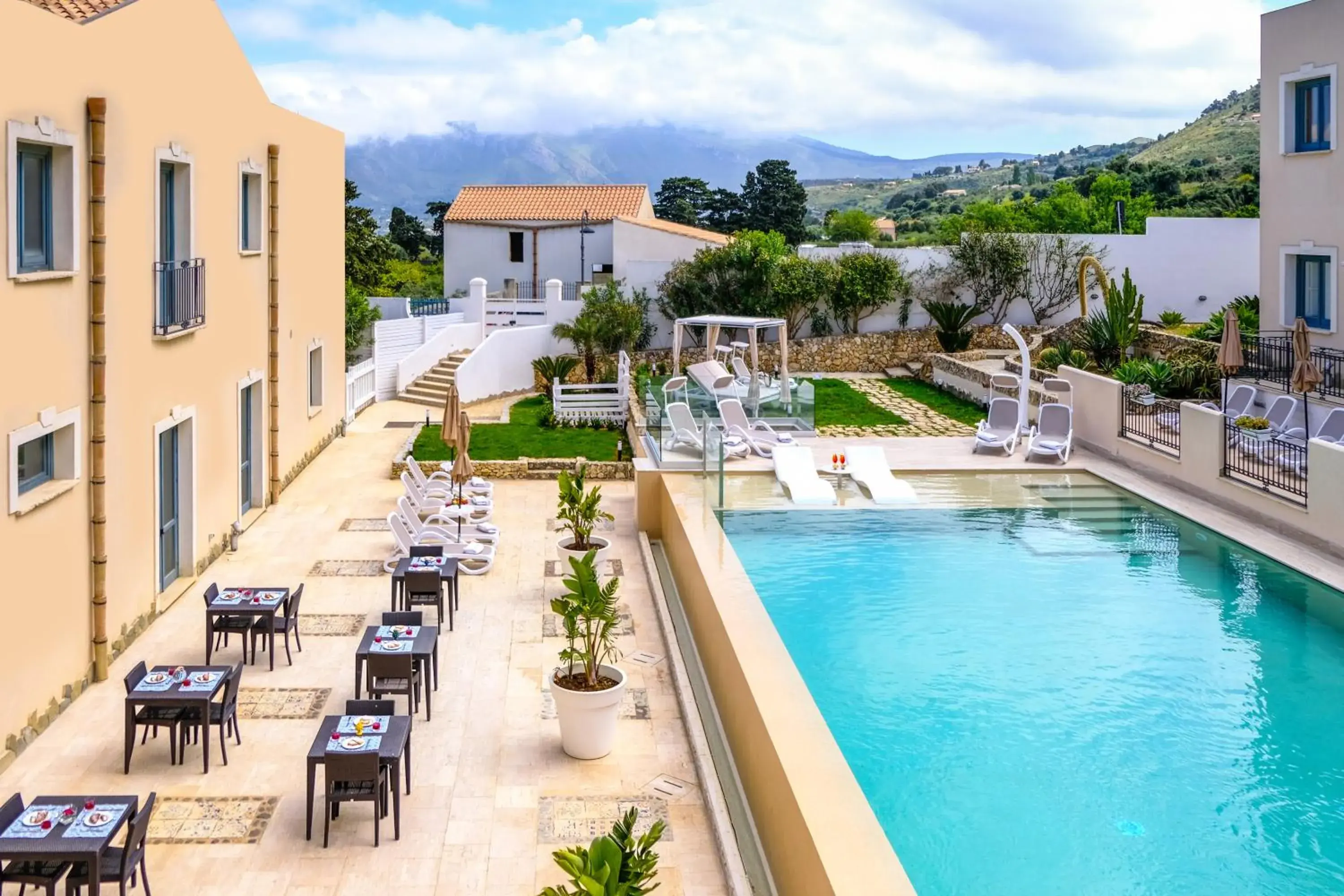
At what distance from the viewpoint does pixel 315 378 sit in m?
23.0

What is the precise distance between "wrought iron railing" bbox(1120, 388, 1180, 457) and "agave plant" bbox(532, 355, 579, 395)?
14.4 m

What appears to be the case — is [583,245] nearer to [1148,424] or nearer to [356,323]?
[356,323]

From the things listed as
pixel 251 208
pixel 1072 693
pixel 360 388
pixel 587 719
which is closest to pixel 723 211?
pixel 360 388

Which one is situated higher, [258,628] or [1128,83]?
[1128,83]

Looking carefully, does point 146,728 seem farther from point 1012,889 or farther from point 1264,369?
point 1264,369

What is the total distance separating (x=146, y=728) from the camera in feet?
30.4

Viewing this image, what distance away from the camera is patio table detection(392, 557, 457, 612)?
12.6 m

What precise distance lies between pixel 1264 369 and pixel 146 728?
1899 cm

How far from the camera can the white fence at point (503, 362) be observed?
29812 millimetres

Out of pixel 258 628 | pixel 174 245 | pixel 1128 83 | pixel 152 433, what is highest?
pixel 1128 83

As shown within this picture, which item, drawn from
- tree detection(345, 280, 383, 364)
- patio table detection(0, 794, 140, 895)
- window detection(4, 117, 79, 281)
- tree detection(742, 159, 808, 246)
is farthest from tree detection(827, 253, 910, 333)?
tree detection(742, 159, 808, 246)

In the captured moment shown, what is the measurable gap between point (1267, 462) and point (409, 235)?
61796 millimetres

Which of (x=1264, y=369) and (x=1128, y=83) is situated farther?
(x=1128, y=83)

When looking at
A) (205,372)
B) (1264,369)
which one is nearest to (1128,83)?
(1264,369)
